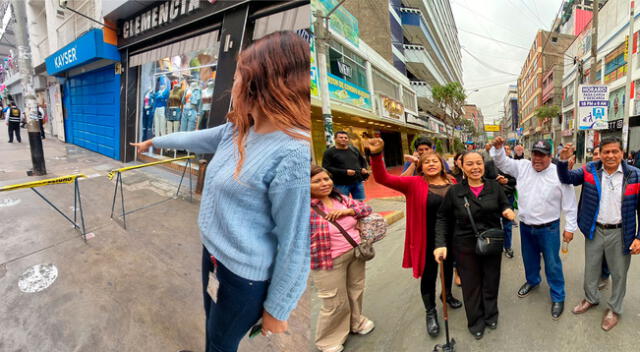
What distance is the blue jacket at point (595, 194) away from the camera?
1.91 meters

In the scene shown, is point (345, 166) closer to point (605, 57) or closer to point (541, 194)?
point (541, 194)

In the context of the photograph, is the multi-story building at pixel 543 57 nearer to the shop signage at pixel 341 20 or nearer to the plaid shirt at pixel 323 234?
the shop signage at pixel 341 20

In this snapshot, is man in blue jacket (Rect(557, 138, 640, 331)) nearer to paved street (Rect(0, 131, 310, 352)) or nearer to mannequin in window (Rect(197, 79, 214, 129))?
paved street (Rect(0, 131, 310, 352))

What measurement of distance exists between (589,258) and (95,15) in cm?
307

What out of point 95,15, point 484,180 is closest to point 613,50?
point 484,180

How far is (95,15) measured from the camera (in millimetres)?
1081

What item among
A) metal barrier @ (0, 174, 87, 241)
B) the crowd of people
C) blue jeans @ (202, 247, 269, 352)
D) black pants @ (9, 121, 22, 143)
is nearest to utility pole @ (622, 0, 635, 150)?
the crowd of people

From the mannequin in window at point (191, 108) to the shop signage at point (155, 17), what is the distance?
0.22 m

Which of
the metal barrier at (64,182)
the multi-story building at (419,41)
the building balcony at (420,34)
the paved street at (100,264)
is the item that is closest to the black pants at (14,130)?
the paved street at (100,264)

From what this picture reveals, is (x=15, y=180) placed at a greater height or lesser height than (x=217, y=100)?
lesser

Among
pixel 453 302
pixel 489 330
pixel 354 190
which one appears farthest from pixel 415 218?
pixel 453 302

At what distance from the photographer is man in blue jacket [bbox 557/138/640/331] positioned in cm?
191

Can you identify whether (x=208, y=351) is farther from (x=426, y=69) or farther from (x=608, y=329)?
(x=608, y=329)

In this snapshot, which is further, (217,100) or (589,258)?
(589,258)
